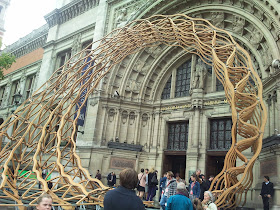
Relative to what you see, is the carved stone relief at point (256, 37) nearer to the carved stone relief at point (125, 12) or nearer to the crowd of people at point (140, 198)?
the carved stone relief at point (125, 12)

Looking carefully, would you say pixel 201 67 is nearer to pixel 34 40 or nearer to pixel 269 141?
pixel 269 141

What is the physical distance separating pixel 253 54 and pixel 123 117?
29.9 ft

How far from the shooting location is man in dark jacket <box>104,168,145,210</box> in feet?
10.1

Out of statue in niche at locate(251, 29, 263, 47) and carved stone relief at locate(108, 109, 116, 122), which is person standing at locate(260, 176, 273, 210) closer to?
statue in niche at locate(251, 29, 263, 47)

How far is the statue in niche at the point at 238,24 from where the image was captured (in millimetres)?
16000

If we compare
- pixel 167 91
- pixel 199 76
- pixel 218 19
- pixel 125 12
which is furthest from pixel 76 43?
pixel 218 19

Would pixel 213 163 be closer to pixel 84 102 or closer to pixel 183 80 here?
pixel 183 80

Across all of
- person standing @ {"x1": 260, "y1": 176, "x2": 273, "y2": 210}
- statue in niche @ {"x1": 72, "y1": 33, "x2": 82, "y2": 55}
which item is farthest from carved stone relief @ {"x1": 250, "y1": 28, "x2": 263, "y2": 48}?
statue in niche @ {"x1": 72, "y1": 33, "x2": 82, "y2": 55}

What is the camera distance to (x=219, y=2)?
17.0 metres

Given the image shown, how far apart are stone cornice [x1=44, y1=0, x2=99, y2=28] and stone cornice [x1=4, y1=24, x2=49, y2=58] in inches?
88.0

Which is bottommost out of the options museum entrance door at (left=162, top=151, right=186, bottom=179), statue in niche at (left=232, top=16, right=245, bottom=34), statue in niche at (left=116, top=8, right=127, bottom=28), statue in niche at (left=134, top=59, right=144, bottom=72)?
Result: museum entrance door at (left=162, top=151, right=186, bottom=179)

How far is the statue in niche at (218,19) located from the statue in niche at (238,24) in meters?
0.89

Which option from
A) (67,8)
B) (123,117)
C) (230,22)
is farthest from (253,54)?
(67,8)

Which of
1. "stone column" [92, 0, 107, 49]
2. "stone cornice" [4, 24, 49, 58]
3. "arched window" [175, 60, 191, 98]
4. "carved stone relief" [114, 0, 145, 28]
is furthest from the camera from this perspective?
"stone cornice" [4, 24, 49, 58]
